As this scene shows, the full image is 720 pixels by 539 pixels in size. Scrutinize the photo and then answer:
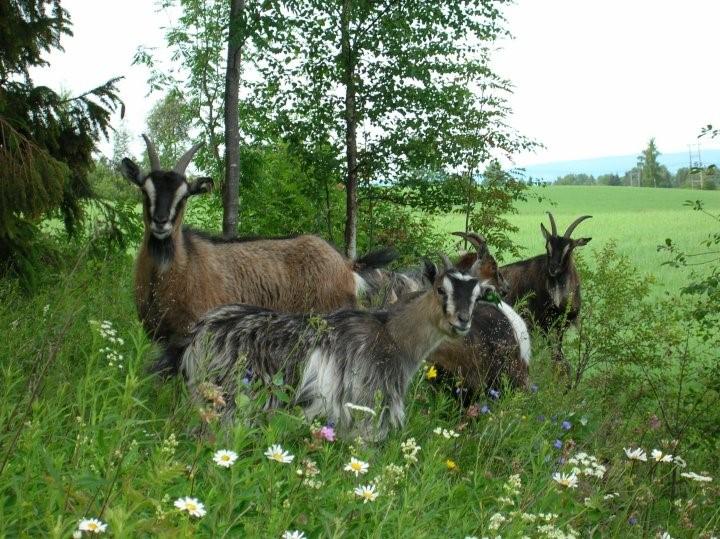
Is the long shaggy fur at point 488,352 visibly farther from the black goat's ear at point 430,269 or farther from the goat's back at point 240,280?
the goat's back at point 240,280

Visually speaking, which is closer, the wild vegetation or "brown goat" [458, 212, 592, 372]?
the wild vegetation

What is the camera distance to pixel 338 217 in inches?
627

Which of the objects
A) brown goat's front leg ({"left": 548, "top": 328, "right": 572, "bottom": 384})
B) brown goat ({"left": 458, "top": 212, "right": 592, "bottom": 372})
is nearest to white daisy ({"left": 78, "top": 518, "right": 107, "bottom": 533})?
brown goat's front leg ({"left": 548, "top": 328, "right": 572, "bottom": 384})

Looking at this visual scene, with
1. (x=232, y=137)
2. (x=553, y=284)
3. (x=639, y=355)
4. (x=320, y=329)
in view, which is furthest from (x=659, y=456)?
(x=232, y=137)

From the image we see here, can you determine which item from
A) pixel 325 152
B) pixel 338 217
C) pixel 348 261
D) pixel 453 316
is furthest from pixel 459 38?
pixel 453 316

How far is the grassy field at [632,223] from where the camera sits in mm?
26052

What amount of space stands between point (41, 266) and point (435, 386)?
4.03 metres

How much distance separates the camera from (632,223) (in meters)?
37.8

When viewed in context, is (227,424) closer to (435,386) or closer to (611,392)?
(435,386)

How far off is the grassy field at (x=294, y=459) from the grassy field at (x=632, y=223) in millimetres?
6812

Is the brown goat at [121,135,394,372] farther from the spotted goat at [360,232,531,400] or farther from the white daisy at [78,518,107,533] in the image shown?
the white daisy at [78,518,107,533]

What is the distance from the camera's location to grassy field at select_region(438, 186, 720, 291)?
85.5 ft

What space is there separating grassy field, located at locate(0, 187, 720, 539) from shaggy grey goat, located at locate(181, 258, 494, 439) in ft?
0.77

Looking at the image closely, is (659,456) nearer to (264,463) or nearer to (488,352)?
(264,463)
